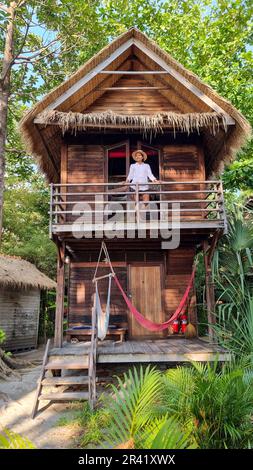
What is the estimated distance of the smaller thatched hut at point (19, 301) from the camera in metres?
11.2

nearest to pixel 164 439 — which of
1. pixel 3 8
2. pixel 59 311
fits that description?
pixel 59 311

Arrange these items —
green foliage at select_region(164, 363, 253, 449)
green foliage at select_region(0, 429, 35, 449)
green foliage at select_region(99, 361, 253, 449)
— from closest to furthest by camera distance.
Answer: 1. green foliage at select_region(0, 429, 35, 449)
2. green foliage at select_region(99, 361, 253, 449)
3. green foliage at select_region(164, 363, 253, 449)

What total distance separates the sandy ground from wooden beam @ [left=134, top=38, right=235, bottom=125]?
6084 millimetres

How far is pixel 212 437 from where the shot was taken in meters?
2.83

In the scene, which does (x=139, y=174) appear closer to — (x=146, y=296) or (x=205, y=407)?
(x=146, y=296)

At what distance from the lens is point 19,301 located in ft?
40.0

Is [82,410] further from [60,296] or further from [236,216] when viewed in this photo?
[236,216]

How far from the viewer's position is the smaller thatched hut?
1123 centimetres

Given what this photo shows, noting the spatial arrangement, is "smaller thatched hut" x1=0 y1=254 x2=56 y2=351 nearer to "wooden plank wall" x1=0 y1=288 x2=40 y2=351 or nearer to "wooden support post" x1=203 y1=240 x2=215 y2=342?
"wooden plank wall" x1=0 y1=288 x2=40 y2=351

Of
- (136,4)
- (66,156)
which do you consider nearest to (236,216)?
(66,156)

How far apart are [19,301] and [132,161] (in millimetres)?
7595

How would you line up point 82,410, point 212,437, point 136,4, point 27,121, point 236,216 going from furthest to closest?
1. point 136,4
2. point 236,216
3. point 27,121
4. point 82,410
5. point 212,437

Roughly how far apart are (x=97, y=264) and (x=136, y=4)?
38.5 feet

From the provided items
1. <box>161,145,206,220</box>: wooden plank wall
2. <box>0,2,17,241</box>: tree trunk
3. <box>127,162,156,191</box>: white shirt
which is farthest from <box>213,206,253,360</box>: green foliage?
<box>0,2,17,241</box>: tree trunk
